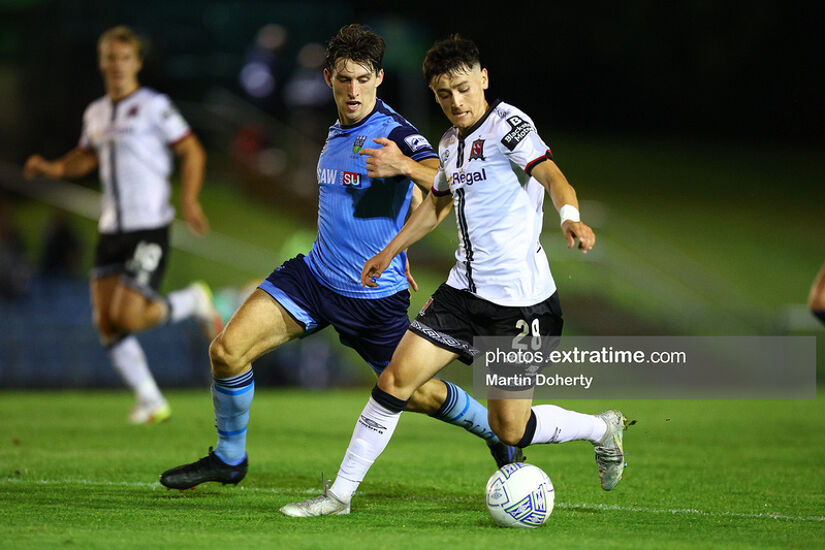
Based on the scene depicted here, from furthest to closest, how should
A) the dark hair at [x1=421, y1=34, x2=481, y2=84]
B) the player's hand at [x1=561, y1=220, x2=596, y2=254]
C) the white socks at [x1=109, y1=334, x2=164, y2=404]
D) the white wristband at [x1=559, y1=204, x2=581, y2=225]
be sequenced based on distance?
the white socks at [x1=109, y1=334, x2=164, y2=404] < the dark hair at [x1=421, y1=34, x2=481, y2=84] < the white wristband at [x1=559, y1=204, x2=581, y2=225] < the player's hand at [x1=561, y1=220, x2=596, y2=254]

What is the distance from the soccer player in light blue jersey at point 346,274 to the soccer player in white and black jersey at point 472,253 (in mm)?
367

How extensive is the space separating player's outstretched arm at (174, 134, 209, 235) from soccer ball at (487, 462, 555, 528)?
4.97m

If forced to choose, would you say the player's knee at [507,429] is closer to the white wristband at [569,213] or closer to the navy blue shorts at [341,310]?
the navy blue shorts at [341,310]

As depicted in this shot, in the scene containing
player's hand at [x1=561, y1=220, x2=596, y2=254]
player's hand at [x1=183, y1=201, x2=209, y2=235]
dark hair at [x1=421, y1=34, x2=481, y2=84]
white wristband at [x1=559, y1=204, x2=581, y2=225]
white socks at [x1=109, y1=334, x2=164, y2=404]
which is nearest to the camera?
player's hand at [x1=561, y1=220, x2=596, y2=254]

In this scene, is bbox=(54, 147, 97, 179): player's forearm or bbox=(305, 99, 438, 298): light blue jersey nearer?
bbox=(305, 99, 438, 298): light blue jersey

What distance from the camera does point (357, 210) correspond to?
20.9 ft

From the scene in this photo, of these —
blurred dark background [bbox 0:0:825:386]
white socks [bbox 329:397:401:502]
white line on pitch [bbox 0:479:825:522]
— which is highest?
blurred dark background [bbox 0:0:825:386]

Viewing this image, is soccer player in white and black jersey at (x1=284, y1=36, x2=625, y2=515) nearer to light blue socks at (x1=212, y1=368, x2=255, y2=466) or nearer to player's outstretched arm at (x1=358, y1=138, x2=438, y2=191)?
player's outstretched arm at (x1=358, y1=138, x2=438, y2=191)

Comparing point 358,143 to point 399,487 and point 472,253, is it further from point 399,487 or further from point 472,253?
point 399,487

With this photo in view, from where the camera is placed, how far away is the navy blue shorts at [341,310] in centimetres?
627

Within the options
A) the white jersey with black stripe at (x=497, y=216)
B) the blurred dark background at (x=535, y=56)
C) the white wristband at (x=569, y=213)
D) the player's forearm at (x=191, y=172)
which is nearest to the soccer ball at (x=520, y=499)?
the white jersey with black stripe at (x=497, y=216)

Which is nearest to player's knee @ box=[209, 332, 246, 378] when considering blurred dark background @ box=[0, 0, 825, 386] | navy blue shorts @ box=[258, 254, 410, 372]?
navy blue shorts @ box=[258, 254, 410, 372]

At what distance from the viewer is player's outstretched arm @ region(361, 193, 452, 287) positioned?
5.95 m

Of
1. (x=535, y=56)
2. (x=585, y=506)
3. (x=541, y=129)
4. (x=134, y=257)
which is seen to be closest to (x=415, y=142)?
(x=585, y=506)
